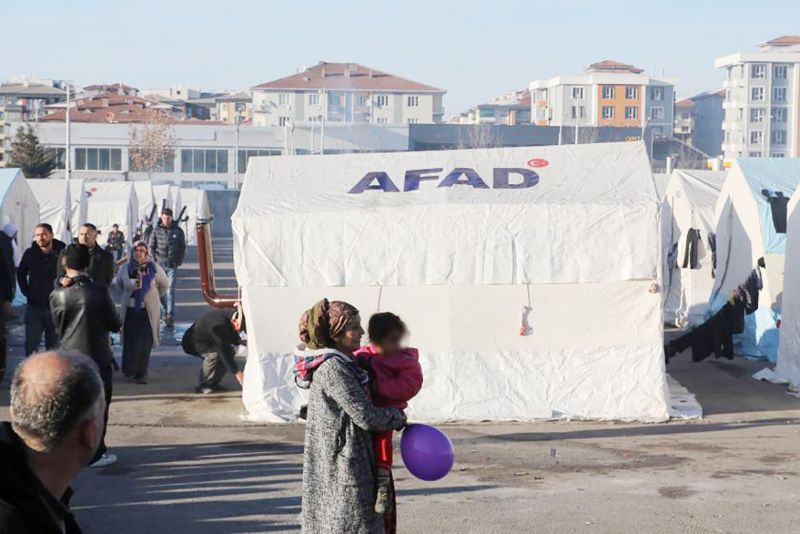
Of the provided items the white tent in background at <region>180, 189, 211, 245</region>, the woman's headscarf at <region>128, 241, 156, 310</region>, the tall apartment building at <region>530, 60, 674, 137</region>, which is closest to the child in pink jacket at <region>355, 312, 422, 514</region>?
the woman's headscarf at <region>128, 241, 156, 310</region>

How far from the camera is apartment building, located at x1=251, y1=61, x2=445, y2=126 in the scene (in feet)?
402

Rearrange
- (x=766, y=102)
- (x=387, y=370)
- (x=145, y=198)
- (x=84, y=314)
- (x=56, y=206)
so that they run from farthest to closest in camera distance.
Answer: (x=766, y=102)
(x=145, y=198)
(x=56, y=206)
(x=84, y=314)
(x=387, y=370)

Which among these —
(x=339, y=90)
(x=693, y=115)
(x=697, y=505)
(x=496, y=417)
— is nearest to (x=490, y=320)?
(x=496, y=417)

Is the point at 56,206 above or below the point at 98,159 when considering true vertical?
below

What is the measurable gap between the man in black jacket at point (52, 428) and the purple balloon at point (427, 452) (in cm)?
298

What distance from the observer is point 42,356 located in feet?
9.81

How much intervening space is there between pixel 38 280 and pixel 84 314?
15.2ft

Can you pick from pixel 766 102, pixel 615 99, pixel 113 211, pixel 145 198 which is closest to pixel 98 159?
pixel 145 198

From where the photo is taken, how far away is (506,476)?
9656 mm

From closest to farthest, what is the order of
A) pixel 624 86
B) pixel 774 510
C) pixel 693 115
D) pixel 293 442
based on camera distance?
pixel 774 510
pixel 293 442
pixel 624 86
pixel 693 115

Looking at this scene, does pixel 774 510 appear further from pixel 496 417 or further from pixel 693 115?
pixel 693 115

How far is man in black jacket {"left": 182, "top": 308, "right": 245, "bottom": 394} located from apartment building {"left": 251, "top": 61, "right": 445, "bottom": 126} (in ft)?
355

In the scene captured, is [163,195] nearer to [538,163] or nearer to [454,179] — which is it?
[538,163]

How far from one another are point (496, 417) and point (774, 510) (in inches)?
150
